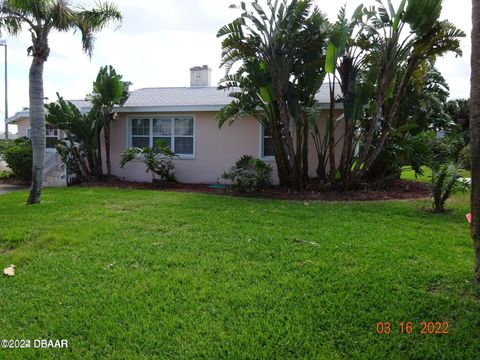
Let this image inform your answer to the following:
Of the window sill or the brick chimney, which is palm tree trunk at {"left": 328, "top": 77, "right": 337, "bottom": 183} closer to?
the window sill

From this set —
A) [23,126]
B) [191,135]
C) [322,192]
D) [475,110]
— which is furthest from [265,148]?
[23,126]

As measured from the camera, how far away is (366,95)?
9039 millimetres

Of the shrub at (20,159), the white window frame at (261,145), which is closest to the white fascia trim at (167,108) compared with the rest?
the white window frame at (261,145)

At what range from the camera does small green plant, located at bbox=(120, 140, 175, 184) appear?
11.9 metres

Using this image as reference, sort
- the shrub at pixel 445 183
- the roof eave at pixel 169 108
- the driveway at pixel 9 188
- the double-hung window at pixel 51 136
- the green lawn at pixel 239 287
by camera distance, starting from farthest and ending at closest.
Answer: the double-hung window at pixel 51 136, the roof eave at pixel 169 108, the driveway at pixel 9 188, the shrub at pixel 445 183, the green lawn at pixel 239 287

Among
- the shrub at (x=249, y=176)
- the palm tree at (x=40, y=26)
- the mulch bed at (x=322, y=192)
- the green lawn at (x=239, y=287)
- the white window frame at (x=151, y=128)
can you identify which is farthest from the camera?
the white window frame at (x=151, y=128)

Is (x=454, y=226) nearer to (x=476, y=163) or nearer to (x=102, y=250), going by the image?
(x=476, y=163)

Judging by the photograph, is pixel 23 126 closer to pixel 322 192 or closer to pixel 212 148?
pixel 212 148

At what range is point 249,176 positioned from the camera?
1016 centimetres

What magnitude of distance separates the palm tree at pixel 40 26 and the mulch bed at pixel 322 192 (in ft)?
11.7

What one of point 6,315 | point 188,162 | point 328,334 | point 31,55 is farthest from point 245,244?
point 188,162

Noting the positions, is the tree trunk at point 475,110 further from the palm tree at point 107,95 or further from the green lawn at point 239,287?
the palm tree at point 107,95

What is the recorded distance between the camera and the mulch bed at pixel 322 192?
9.51 metres

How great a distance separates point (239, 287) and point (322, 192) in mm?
6697
